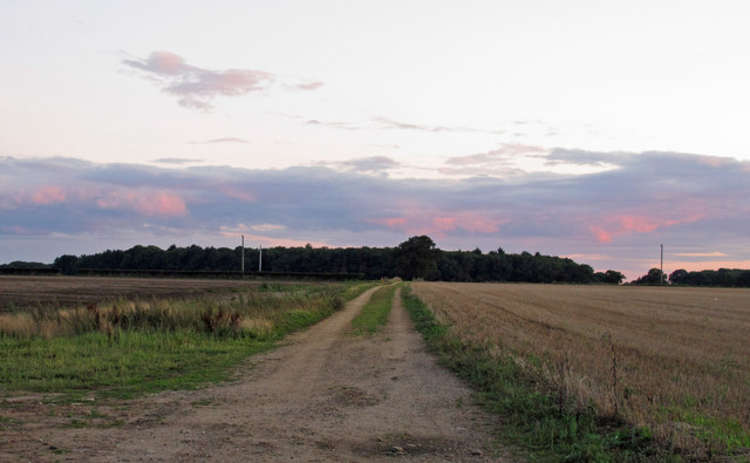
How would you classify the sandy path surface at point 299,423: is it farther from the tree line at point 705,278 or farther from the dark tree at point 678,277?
the dark tree at point 678,277

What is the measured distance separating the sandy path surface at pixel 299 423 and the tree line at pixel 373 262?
153 m

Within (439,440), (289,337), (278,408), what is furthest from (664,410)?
(289,337)

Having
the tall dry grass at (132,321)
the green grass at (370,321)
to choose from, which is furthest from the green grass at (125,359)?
the green grass at (370,321)

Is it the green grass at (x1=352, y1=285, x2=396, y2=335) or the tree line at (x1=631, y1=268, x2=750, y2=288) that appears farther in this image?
the tree line at (x1=631, y1=268, x2=750, y2=288)

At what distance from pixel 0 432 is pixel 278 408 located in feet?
12.9

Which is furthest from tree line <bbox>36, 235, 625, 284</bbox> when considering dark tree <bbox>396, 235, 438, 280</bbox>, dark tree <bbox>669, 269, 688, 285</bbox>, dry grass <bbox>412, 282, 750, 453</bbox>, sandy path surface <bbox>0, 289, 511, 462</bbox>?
sandy path surface <bbox>0, 289, 511, 462</bbox>

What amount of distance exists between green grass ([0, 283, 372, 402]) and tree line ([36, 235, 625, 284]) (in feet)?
480

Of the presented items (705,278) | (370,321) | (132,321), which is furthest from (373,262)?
(132,321)

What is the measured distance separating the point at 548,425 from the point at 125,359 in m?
10.5

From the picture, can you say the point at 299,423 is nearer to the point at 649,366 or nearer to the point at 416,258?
the point at 649,366

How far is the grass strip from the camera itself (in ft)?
24.9

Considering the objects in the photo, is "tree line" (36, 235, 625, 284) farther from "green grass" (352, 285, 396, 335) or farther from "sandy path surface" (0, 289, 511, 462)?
"sandy path surface" (0, 289, 511, 462)

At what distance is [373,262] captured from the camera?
625 ft

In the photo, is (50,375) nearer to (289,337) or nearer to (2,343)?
(2,343)
